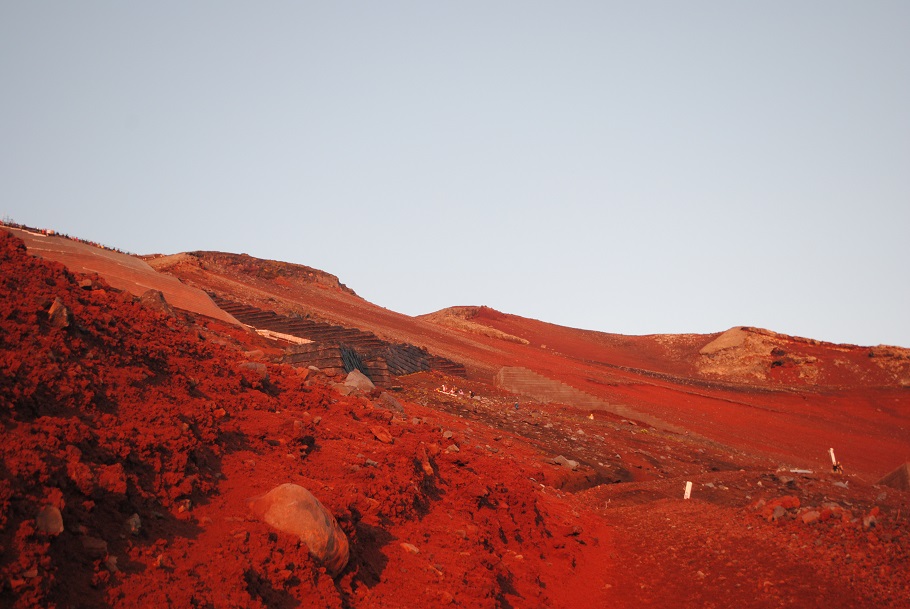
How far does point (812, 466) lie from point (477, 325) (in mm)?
35147

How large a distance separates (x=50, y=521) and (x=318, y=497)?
2.12 m

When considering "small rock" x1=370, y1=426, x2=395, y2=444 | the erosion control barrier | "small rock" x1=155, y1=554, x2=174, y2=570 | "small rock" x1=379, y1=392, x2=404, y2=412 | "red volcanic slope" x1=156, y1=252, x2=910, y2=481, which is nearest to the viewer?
"small rock" x1=155, y1=554, x2=174, y2=570

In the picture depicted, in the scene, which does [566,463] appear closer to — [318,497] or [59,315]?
[318,497]

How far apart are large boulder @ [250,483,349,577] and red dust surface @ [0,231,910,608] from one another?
4.5 inches

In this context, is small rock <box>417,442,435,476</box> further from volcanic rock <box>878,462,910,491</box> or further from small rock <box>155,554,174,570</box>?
volcanic rock <box>878,462,910,491</box>

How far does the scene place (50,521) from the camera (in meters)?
3.60

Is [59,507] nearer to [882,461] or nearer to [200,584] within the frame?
[200,584]

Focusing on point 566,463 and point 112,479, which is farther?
point 566,463

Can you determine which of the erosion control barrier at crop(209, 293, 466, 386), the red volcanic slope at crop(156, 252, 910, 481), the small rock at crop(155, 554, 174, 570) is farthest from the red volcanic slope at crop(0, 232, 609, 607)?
the red volcanic slope at crop(156, 252, 910, 481)

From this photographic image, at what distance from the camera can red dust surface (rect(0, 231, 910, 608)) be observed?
12.9 ft

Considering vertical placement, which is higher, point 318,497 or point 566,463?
point 318,497

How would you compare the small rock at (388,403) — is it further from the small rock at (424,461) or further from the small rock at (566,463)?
the small rock at (566,463)

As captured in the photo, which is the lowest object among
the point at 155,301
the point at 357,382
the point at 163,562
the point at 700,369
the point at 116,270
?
the point at 163,562

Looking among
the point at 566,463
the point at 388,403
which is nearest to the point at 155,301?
the point at 388,403
